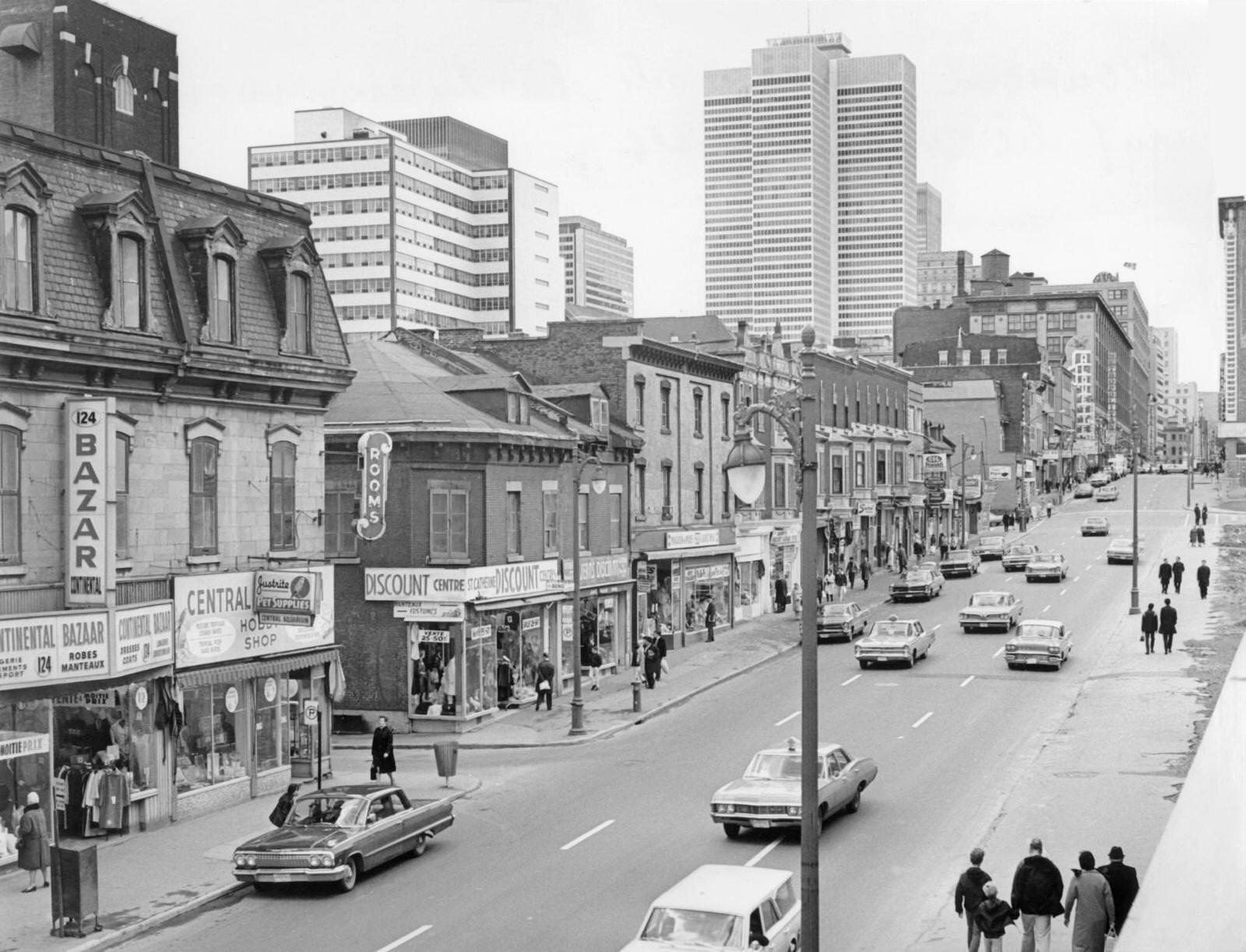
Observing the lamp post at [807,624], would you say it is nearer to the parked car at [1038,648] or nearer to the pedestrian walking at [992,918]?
the pedestrian walking at [992,918]

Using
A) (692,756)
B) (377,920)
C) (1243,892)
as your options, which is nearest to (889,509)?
(692,756)

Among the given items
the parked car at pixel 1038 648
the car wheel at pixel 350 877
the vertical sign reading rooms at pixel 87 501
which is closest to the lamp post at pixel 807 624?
the car wheel at pixel 350 877

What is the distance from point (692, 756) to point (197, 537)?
1158 cm

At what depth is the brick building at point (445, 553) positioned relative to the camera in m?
37.4

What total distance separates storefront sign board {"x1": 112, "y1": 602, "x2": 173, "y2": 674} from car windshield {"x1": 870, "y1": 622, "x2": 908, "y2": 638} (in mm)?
24437

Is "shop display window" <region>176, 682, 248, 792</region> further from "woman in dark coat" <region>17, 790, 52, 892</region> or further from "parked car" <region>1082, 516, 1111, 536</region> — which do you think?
"parked car" <region>1082, 516, 1111, 536</region>

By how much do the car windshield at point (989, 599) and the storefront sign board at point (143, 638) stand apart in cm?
3285

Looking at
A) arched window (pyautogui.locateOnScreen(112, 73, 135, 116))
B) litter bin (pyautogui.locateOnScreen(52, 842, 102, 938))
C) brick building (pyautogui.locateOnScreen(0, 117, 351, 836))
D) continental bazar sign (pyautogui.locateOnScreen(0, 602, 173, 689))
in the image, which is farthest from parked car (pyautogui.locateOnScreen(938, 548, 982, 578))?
litter bin (pyautogui.locateOnScreen(52, 842, 102, 938))

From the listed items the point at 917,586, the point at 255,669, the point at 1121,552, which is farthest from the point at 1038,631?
the point at 1121,552

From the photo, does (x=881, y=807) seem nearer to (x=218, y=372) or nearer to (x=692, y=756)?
(x=692, y=756)

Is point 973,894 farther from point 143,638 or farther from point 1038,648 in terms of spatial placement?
point 1038,648

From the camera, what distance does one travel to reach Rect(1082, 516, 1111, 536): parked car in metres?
86.7

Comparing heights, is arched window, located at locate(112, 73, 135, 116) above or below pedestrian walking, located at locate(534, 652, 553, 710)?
above

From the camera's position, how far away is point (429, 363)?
4594 centimetres
